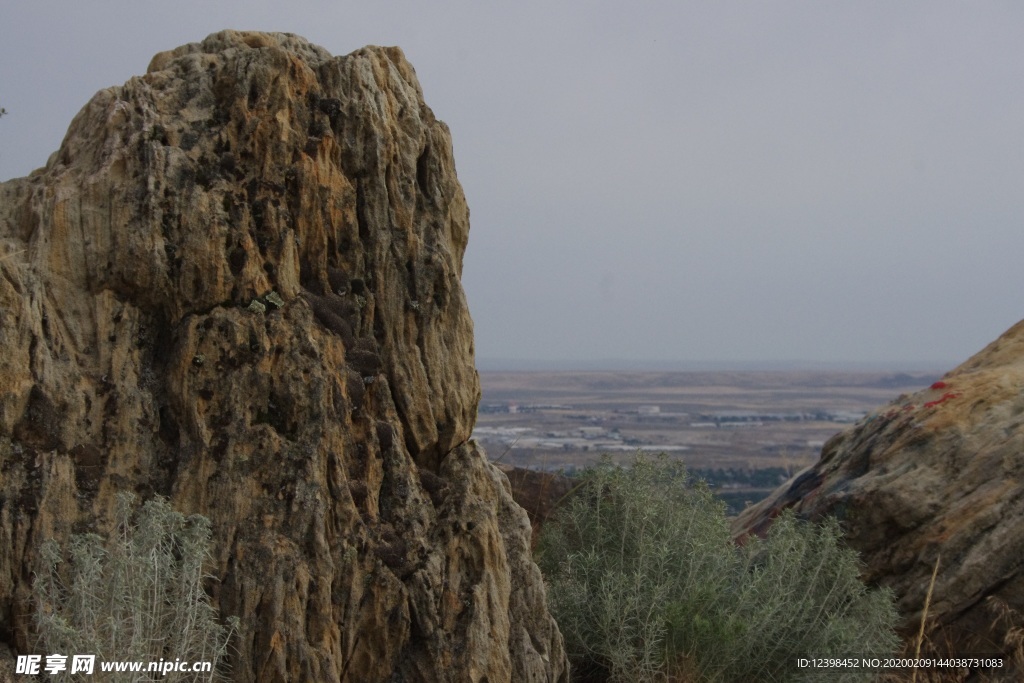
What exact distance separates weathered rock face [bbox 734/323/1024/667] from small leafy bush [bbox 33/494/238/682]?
291 inches

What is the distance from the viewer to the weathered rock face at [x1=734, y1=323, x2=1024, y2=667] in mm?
9820

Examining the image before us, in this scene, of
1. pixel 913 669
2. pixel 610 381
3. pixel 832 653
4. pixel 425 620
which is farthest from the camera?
pixel 610 381

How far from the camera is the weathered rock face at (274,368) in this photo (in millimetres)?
5934

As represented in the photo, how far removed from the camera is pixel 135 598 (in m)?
5.31

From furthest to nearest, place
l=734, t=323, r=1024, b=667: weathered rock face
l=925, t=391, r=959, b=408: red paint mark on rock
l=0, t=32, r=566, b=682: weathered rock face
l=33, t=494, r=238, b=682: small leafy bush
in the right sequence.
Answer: l=925, t=391, r=959, b=408: red paint mark on rock → l=734, t=323, r=1024, b=667: weathered rock face → l=0, t=32, r=566, b=682: weathered rock face → l=33, t=494, r=238, b=682: small leafy bush

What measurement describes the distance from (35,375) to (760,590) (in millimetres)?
5773

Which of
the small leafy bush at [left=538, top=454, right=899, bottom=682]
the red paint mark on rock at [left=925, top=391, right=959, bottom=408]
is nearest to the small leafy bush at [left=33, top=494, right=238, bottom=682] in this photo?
the small leafy bush at [left=538, top=454, right=899, bottom=682]

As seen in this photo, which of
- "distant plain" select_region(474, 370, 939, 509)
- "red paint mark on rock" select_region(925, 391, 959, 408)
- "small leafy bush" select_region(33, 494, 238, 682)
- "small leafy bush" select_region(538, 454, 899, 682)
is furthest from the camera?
"distant plain" select_region(474, 370, 939, 509)

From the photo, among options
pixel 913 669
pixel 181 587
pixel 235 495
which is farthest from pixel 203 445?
pixel 913 669

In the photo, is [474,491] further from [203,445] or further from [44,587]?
[44,587]

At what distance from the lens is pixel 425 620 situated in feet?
21.0

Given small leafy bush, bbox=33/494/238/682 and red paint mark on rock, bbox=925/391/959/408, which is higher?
red paint mark on rock, bbox=925/391/959/408

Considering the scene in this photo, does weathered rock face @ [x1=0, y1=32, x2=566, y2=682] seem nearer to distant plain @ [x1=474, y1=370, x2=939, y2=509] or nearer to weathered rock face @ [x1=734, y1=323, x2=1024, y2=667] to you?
distant plain @ [x1=474, y1=370, x2=939, y2=509]

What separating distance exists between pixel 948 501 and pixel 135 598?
27.8ft
